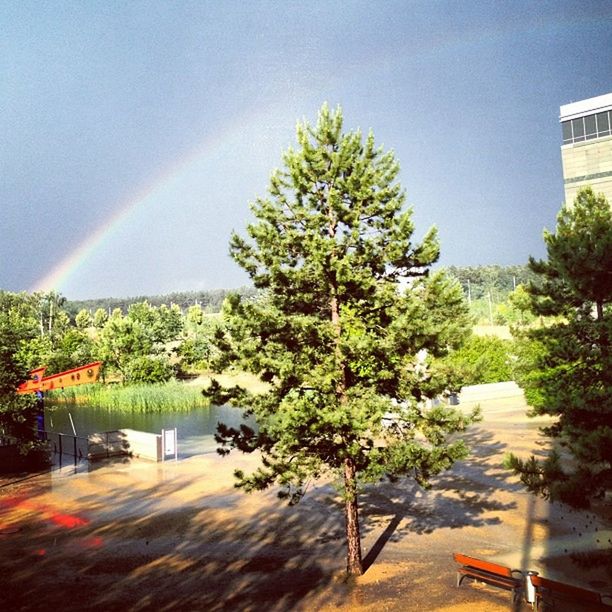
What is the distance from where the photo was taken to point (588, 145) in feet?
265

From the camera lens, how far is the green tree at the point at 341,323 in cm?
1200

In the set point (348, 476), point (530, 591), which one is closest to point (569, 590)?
point (530, 591)

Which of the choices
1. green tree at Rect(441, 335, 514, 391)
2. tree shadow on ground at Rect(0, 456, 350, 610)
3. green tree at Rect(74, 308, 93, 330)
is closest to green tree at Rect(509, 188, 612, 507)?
tree shadow on ground at Rect(0, 456, 350, 610)

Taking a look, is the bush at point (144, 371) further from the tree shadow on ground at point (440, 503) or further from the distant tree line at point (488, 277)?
the distant tree line at point (488, 277)

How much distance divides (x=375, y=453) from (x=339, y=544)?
4278mm

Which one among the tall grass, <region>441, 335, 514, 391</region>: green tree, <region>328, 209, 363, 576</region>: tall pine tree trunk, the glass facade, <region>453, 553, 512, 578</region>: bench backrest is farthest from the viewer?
the glass facade

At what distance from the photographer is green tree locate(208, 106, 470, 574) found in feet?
39.4

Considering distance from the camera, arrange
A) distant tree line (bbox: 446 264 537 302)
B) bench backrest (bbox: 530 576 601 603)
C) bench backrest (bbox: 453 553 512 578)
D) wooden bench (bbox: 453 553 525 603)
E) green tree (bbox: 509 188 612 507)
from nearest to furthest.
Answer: bench backrest (bbox: 530 576 601 603)
green tree (bbox: 509 188 612 507)
wooden bench (bbox: 453 553 525 603)
bench backrest (bbox: 453 553 512 578)
distant tree line (bbox: 446 264 537 302)

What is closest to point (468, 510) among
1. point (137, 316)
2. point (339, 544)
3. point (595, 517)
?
point (595, 517)

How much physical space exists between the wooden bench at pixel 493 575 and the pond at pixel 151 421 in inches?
A: 812

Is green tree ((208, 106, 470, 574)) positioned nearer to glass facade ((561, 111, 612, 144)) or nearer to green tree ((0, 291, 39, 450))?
green tree ((0, 291, 39, 450))

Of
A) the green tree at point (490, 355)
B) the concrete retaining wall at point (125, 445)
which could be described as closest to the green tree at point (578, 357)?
the concrete retaining wall at point (125, 445)

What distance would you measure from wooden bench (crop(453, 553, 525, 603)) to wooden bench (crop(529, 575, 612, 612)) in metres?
0.47

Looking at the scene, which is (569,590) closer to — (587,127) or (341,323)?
(341,323)
